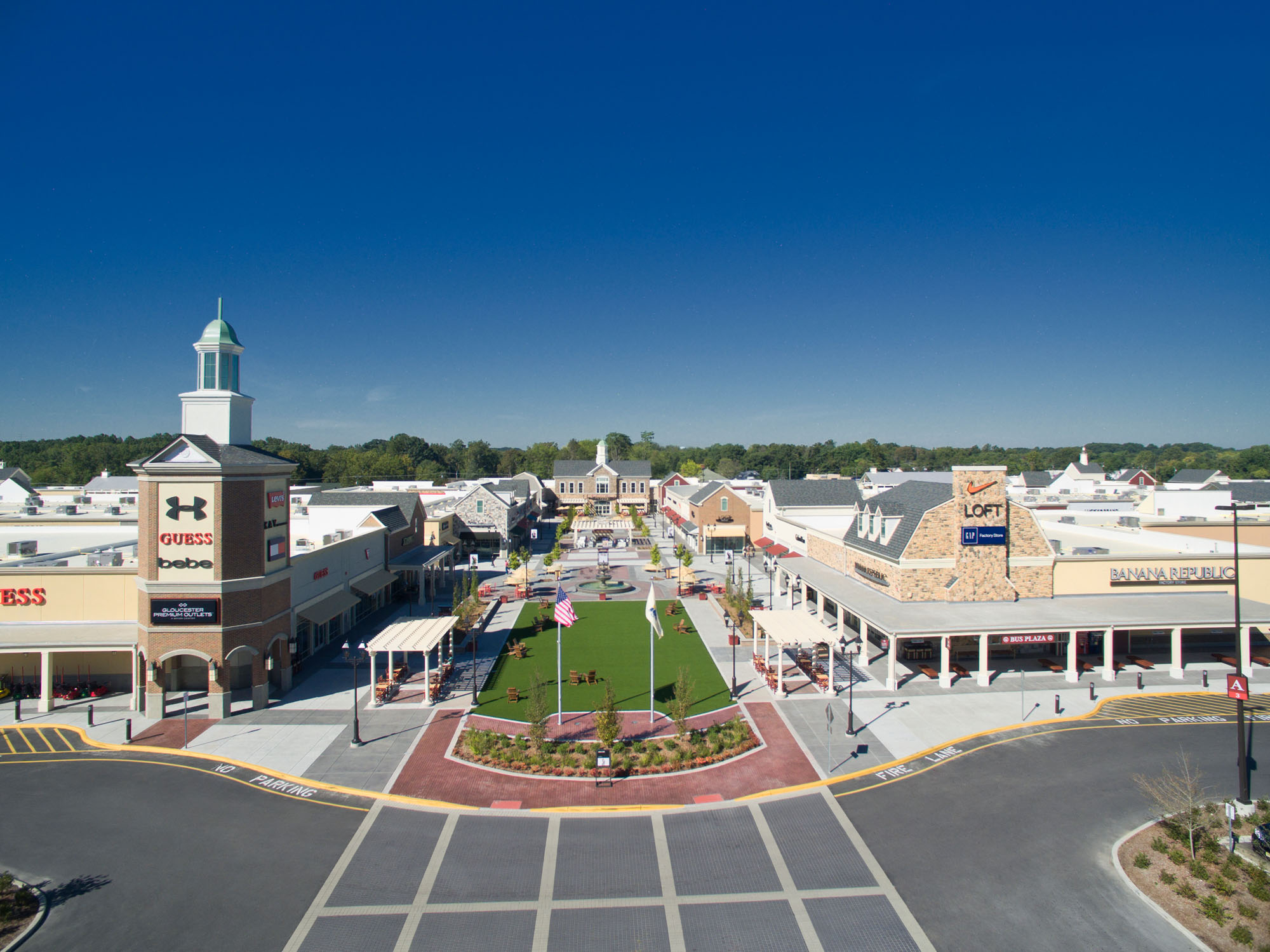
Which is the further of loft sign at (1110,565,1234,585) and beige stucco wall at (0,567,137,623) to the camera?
loft sign at (1110,565,1234,585)

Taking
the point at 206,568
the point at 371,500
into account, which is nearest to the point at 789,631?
the point at 206,568

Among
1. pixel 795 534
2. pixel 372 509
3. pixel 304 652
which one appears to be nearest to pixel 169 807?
pixel 304 652

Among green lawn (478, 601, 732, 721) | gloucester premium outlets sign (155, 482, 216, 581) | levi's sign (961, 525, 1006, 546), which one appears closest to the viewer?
gloucester premium outlets sign (155, 482, 216, 581)

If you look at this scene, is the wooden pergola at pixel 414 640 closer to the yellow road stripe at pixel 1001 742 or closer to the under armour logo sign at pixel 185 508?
the under armour logo sign at pixel 185 508

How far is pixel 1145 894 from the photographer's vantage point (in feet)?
55.4

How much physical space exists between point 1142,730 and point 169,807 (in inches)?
1469

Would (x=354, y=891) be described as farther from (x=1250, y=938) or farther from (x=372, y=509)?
(x=372, y=509)

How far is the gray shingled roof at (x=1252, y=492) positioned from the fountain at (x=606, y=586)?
202 ft

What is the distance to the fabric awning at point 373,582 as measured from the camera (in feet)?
141

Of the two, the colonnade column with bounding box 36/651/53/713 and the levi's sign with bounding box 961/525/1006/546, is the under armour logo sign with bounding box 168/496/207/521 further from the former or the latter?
the levi's sign with bounding box 961/525/1006/546

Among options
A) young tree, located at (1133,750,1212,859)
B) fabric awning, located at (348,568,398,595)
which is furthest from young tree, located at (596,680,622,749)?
fabric awning, located at (348,568,398,595)

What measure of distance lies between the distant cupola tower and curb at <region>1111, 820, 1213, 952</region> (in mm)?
38259

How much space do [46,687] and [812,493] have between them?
5961 cm

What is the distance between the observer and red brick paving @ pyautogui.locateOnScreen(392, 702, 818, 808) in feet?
71.4
